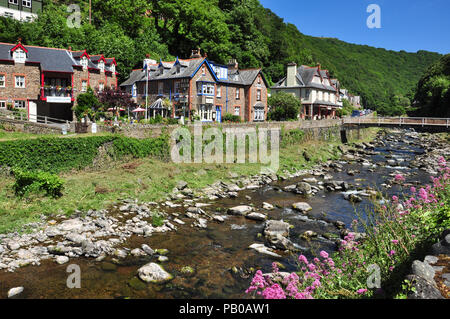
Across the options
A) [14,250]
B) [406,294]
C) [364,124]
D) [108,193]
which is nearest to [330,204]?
[108,193]

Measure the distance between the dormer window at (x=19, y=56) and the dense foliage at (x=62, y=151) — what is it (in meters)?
19.5

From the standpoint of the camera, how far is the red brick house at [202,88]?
147 feet

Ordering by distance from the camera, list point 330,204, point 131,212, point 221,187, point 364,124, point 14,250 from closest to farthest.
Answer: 1. point 14,250
2. point 131,212
3. point 330,204
4. point 221,187
5. point 364,124

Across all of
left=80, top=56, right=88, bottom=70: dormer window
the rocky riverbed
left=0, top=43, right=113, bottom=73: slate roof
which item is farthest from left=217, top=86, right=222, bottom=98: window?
the rocky riverbed

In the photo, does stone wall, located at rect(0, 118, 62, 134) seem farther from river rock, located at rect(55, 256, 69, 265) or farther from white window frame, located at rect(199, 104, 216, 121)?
white window frame, located at rect(199, 104, 216, 121)

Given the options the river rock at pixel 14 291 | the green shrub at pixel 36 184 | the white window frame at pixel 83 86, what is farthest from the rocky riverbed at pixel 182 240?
the white window frame at pixel 83 86

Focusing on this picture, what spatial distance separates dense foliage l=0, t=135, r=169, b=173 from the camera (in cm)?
2186

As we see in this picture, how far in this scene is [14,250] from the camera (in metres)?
14.8

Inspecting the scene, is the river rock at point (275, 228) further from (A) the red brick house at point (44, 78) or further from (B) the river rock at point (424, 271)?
(A) the red brick house at point (44, 78)

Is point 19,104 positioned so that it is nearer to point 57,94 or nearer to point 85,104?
point 57,94

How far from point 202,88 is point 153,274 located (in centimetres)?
3479

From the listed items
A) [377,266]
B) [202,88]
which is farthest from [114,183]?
[202,88]

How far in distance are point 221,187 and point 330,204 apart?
8866 millimetres
